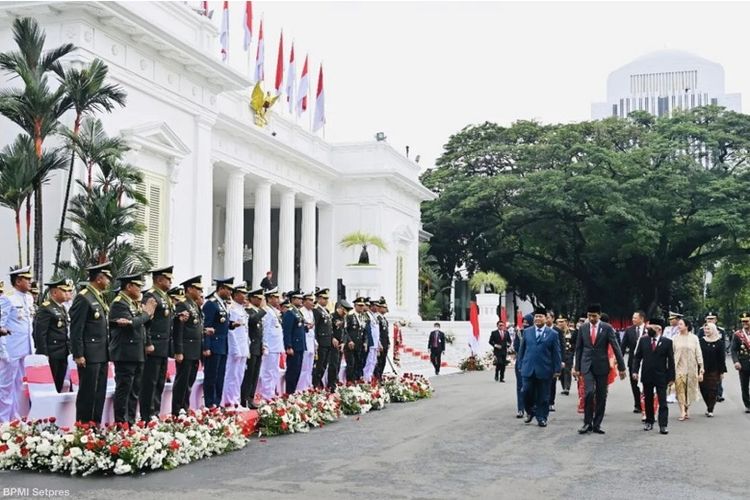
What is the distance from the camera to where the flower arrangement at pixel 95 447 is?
814cm

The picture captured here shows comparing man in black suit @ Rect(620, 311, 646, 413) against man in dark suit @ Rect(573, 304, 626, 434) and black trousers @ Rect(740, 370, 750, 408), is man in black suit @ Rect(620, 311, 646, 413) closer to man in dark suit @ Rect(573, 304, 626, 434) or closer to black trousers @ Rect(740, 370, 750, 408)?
black trousers @ Rect(740, 370, 750, 408)

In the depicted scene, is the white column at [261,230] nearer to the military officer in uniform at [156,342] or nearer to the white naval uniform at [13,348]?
the white naval uniform at [13,348]

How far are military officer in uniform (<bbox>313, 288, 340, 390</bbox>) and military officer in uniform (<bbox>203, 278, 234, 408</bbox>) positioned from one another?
2966mm

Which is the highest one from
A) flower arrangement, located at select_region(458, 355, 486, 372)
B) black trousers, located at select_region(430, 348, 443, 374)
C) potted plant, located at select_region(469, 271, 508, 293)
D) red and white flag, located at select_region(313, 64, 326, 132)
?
red and white flag, located at select_region(313, 64, 326, 132)

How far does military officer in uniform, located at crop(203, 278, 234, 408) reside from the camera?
38.3 ft

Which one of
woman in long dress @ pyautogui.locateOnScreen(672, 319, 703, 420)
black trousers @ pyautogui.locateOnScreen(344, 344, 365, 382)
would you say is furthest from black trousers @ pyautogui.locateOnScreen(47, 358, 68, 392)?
woman in long dress @ pyautogui.locateOnScreen(672, 319, 703, 420)

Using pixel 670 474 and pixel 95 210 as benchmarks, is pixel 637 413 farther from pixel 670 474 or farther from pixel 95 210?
pixel 95 210

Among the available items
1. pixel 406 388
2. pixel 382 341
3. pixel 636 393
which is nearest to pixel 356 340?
pixel 406 388

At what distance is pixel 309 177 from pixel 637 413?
21.8m

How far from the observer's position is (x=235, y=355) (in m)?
12.1

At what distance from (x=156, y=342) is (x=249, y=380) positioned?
2.90 metres

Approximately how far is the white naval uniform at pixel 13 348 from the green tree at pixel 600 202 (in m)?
33.2

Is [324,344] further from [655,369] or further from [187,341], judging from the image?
[655,369]

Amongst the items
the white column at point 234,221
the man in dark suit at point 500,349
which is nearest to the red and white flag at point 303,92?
the white column at point 234,221
